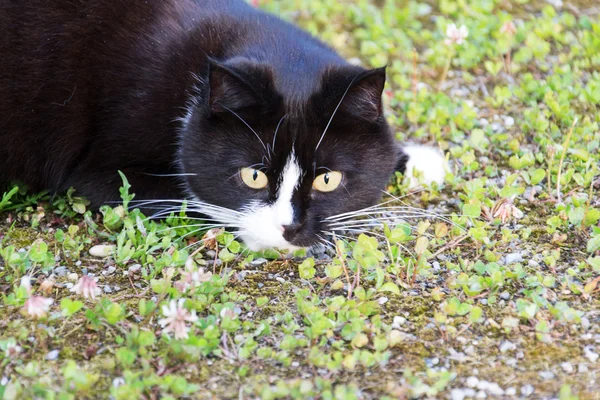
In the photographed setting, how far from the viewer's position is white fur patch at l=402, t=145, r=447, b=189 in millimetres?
3551

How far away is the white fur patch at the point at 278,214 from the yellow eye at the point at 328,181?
0.29 feet

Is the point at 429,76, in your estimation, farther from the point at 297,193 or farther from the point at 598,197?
the point at 297,193

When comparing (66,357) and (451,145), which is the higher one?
(451,145)

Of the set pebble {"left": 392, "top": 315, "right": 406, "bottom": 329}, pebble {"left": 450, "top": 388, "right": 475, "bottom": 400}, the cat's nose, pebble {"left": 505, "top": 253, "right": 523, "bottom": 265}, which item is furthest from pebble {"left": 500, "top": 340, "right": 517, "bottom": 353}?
the cat's nose

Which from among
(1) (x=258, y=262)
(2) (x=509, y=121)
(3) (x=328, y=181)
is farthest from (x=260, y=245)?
(2) (x=509, y=121)

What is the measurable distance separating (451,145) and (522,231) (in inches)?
32.9

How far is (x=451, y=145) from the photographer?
12.7 feet

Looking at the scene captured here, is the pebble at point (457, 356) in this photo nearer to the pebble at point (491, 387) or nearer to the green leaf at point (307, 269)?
the pebble at point (491, 387)

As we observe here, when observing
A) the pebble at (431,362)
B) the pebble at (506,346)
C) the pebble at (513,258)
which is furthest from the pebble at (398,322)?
the pebble at (513,258)

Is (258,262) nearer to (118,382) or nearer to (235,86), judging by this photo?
(235,86)

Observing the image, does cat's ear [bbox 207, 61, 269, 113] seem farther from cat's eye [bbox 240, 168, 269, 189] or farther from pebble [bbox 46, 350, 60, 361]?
pebble [bbox 46, 350, 60, 361]

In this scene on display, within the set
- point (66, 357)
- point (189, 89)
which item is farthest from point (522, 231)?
point (66, 357)

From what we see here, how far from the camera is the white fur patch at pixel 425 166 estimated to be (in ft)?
11.6

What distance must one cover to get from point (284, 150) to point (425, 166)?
94 cm
